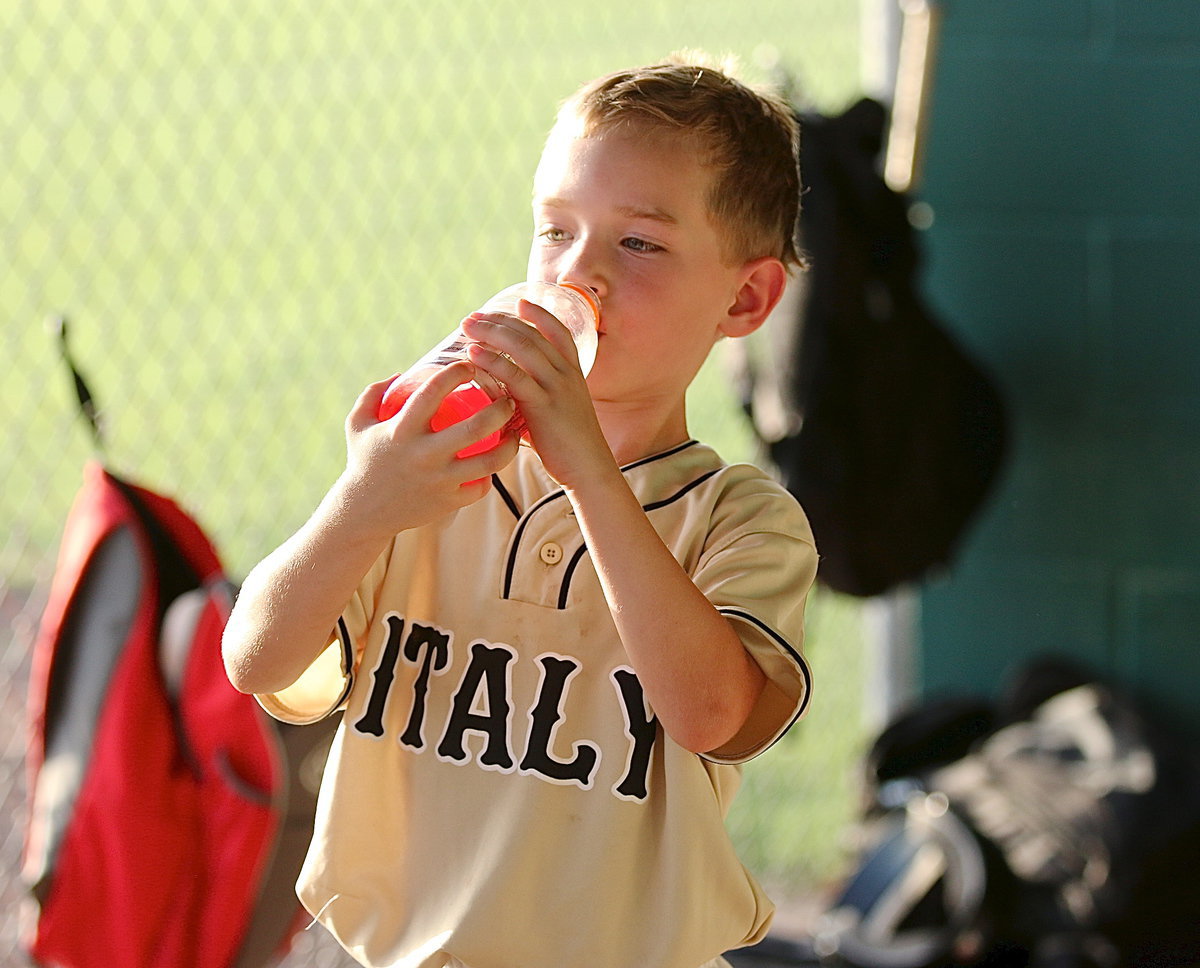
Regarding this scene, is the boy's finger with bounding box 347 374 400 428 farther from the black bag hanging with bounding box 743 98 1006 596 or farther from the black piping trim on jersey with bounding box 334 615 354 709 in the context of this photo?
the black bag hanging with bounding box 743 98 1006 596

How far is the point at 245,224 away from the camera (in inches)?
207

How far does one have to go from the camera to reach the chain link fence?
14.1 ft

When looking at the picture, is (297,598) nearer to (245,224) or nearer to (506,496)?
(506,496)

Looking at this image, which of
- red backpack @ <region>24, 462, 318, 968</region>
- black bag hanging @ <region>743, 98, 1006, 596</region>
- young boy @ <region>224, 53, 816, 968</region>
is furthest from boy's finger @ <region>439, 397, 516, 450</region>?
black bag hanging @ <region>743, 98, 1006, 596</region>

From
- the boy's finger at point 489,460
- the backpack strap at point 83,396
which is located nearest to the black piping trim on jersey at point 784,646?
the boy's finger at point 489,460

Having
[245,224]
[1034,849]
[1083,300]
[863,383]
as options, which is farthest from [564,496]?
[245,224]

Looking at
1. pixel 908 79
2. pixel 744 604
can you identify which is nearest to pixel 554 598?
pixel 744 604

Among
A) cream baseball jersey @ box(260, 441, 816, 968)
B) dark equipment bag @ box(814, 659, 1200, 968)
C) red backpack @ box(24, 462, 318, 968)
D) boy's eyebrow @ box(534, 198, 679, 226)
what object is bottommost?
dark equipment bag @ box(814, 659, 1200, 968)

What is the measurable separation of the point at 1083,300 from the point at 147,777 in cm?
188

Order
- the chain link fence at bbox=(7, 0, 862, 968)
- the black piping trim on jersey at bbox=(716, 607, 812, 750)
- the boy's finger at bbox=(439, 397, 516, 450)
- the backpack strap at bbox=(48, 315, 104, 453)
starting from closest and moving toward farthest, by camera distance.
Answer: the boy's finger at bbox=(439, 397, 516, 450)
the black piping trim on jersey at bbox=(716, 607, 812, 750)
the backpack strap at bbox=(48, 315, 104, 453)
the chain link fence at bbox=(7, 0, 862, 968)

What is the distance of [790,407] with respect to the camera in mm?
2486

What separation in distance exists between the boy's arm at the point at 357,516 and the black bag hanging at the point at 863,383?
138 cm

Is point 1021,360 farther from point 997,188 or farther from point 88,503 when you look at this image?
point 88,503

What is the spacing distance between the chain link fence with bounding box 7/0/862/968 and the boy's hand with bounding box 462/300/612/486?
2.63m
